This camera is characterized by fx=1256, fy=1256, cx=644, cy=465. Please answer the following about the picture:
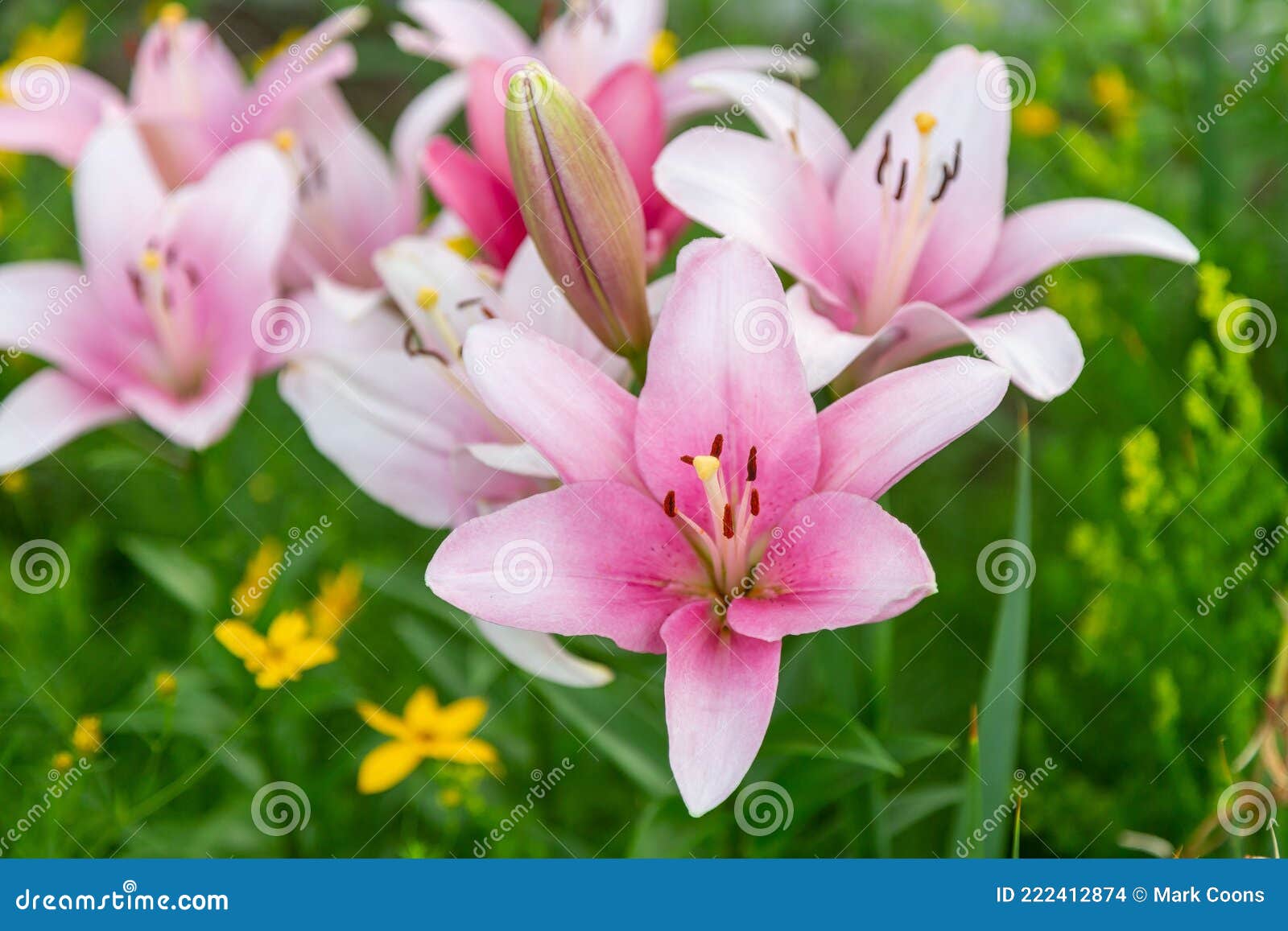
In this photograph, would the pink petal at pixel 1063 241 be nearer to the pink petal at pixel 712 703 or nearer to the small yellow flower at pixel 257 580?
the pink petal at pixel 712 703

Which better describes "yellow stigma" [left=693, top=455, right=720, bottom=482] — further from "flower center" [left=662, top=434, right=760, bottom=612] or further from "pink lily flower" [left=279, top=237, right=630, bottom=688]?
"pink lily flower" [left=279, top=237, right=630, bottom=688]

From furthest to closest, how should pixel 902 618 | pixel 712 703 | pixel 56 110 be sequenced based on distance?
pixel 902 618, pixel 56 110, pixel 712 703

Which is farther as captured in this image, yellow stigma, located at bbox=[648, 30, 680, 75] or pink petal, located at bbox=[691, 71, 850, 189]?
yellow stigma, located at bbox=[648, 30, 680, 75]

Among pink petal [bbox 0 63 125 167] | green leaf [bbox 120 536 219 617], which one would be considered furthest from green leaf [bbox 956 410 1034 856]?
pink petal [bbox 0 63 125 167]

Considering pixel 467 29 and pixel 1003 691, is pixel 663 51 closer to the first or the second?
pixel 467 29

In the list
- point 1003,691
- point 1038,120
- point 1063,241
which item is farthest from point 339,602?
point 1038,120

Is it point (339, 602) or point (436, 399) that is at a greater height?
point (436, 399)

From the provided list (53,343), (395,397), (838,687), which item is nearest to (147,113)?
(53,343)

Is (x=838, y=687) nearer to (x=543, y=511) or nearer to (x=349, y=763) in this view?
(x=543, y=511)
